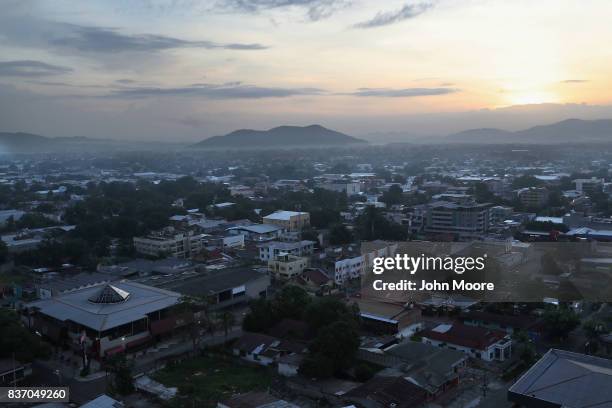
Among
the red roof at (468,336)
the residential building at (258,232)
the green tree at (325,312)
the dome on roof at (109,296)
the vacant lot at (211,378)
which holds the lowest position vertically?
the vacant lot at (211,378)

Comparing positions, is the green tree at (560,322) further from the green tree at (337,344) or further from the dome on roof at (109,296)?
the dome on roof at (109,296)

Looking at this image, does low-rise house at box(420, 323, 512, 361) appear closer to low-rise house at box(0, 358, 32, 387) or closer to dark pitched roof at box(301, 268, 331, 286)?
dark pitched roof at box(301, 268, 331, 286)

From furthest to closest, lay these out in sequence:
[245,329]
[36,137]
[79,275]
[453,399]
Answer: [36,137] → [79,275] → [245,329] → [453,399]

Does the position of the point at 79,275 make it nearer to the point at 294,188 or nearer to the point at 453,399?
the point at 453,399

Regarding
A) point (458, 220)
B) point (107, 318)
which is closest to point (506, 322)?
point (107, 318)

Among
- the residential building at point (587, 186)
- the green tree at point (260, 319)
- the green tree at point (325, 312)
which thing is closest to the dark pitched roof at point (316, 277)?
the green tree at point (260, 319)

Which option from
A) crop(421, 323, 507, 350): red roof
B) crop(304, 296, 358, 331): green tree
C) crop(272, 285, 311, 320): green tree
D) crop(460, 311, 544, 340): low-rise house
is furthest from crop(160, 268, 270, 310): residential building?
crop(460, 311, 544, 340): low-rise house

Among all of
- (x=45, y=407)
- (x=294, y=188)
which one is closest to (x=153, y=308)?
(x=45, y=407)
